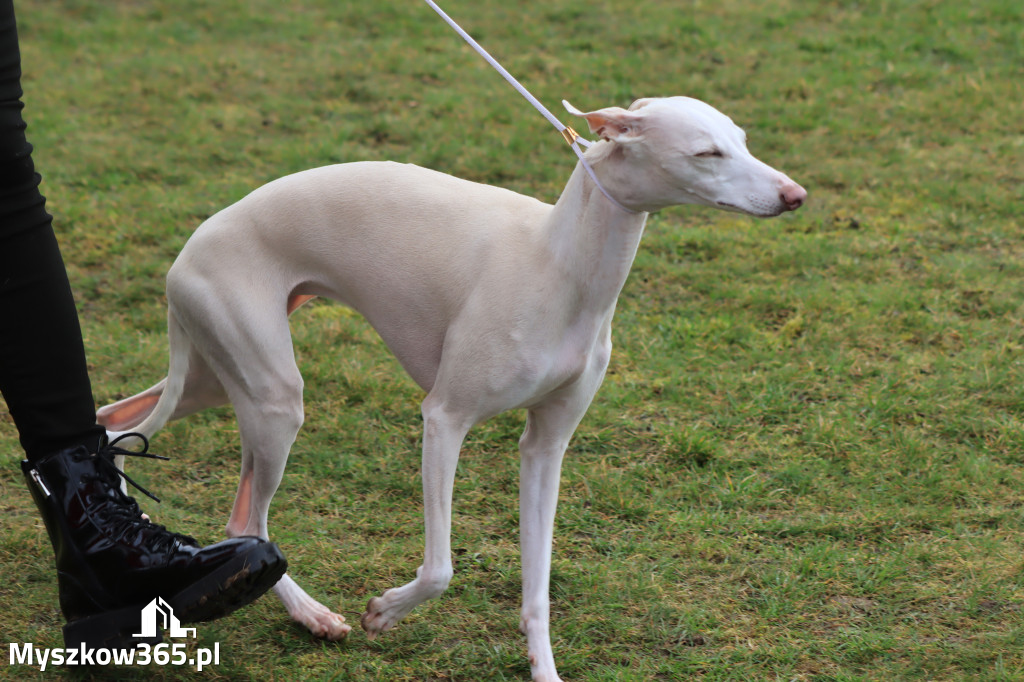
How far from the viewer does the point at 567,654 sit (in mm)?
2955

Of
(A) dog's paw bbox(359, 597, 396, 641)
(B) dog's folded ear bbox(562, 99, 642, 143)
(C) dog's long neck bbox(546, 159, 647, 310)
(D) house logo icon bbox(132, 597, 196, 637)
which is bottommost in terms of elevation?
(A) dog's paw bbox(359, 597, 396, 641)

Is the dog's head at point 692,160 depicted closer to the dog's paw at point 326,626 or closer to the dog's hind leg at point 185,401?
the dog's hind leg at point 185,401

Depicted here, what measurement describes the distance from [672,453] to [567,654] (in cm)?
114

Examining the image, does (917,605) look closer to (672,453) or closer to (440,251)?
(672,453)

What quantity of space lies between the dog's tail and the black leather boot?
18.0 inches

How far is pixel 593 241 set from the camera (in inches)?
98.2

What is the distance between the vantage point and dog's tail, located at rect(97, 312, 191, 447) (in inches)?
115

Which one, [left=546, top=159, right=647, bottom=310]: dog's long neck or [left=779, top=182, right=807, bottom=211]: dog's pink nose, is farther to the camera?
[left=546, top=159, right=647, bottom=310]: dog's long neck

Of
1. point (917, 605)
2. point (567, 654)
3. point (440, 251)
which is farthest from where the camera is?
point (917, 605)

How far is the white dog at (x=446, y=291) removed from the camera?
2471 mm

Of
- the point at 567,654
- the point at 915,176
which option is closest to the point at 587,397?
the point at 567,654

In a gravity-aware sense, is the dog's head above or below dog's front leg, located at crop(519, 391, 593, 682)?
above

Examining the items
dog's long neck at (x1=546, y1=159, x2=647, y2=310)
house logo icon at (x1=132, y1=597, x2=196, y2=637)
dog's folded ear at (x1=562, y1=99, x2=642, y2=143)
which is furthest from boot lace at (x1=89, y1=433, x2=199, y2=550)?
dog's folded ear at (x1=562, y1=99, x2=642, y2=143)

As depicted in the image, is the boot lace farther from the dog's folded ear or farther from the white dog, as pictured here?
the dog's folded ear
